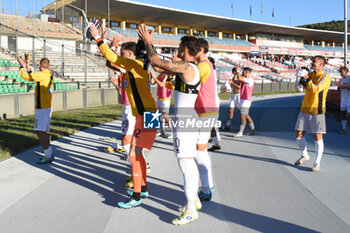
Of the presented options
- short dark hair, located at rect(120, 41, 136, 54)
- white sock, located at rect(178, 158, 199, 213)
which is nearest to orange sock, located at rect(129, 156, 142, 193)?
white sock, located at rect(178, 158, 199, 213)

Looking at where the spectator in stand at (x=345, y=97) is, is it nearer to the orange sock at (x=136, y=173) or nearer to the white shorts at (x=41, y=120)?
the orange sock at (x=136, y=173)

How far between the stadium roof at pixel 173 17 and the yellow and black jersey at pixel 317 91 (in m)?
39.5

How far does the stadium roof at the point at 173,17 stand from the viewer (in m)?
45.0

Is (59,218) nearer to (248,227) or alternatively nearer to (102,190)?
(102,190)

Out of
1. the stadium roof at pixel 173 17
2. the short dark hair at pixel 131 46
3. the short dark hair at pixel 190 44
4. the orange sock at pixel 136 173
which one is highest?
the stadium roof at pixel 173 17

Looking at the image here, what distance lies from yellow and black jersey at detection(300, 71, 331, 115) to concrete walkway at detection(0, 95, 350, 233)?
43.3 inches

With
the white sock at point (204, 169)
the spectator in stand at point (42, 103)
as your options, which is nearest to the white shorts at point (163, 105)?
the spectator in stand at point (42, 103)

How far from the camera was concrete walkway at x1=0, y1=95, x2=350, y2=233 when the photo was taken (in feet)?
11.8

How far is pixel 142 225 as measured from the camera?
140 inches

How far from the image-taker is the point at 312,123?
592cm

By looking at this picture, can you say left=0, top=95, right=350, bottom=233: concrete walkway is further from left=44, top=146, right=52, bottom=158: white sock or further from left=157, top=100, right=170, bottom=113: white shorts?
left=157, top=100, right=170, bottom=113: white shorts

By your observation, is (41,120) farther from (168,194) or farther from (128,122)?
(168,194)

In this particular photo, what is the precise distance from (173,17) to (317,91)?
166 feet

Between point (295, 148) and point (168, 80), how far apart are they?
353cm
